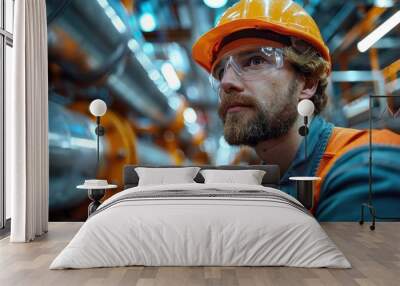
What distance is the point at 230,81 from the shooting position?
6.63 m

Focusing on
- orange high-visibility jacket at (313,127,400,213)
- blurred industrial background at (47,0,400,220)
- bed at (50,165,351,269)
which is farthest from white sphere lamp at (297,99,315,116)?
bed at (50,165,351,269)

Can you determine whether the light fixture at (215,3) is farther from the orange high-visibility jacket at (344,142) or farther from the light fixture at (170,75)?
the orange high-visibility jacket at (344,142)

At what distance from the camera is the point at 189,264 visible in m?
4.05

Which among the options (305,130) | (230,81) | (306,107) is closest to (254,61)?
(230,81)

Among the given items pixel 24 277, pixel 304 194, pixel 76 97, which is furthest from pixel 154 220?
pixel 76 97

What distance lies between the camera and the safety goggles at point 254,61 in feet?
21.1

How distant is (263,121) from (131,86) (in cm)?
176

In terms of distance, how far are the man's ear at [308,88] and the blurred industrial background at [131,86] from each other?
18.0 inches

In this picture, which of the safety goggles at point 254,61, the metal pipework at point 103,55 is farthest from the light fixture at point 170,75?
the safety goggles at point 254,61

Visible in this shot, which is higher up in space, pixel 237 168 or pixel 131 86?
pixel 131 86

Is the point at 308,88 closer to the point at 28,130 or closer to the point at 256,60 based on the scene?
the point at 256,60

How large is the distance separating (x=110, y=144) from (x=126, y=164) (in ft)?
1.10

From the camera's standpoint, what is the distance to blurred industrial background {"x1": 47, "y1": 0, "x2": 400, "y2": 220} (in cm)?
671

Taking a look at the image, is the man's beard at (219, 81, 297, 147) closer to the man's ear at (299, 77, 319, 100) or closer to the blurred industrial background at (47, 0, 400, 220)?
the man's ear at (299, 77, 319, 100)
